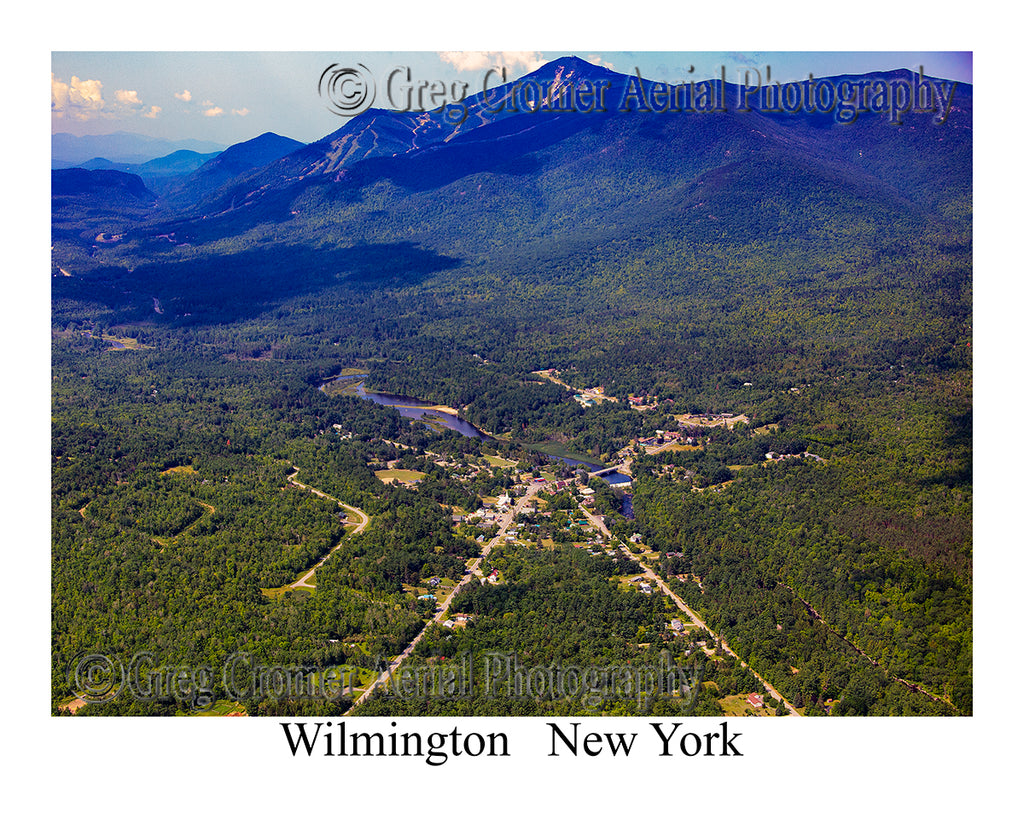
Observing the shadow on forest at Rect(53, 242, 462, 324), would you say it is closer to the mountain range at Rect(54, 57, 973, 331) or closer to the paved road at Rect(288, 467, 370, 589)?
the mountain range at Rect(54, 57, 973, 331)

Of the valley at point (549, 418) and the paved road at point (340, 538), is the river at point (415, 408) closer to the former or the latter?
the valley at point (549, 418)

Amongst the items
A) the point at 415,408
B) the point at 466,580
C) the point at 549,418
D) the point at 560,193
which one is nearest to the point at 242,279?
the point at 560,193

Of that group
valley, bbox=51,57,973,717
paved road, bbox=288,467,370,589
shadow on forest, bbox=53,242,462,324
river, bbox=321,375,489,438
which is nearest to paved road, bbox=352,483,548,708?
valley, bbox=51,57,973,717

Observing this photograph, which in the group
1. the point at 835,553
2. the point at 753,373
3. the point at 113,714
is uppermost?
the point at 753,373

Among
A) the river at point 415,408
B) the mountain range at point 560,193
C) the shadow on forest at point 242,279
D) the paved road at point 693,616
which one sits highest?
the mountain range at point 560,193

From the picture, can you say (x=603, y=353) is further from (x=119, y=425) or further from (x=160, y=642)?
(x=160, y=642)

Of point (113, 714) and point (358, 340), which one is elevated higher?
point (358, 340)

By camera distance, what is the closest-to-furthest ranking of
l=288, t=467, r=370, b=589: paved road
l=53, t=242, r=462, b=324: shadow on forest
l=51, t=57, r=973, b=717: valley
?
l=51, t=57, r=973, b=717: valley < l=288, t=467, r=370, b=589: paved road < l=53, t=242, r=462, b=324: shadow on forest

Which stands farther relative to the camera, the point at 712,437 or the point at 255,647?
the point at 712,437

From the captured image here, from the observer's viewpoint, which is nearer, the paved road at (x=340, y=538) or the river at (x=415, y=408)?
the paved road at (x=340, y=538)

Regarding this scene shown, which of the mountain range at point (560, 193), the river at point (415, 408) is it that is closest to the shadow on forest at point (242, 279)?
the mountain range at point (560, 193)

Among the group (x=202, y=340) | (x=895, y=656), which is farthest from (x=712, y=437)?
(x=202, y=340)
